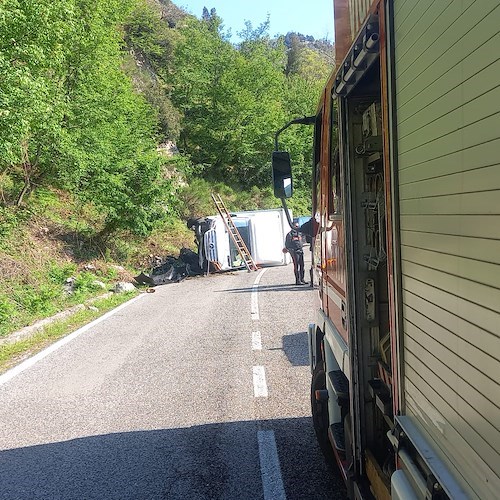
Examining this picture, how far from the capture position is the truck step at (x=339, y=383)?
3.31m

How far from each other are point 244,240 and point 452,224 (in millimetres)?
20322

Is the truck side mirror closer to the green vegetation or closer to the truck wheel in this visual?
the truck wheel

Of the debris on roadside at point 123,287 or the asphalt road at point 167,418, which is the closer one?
the asphalt road at point 167,418

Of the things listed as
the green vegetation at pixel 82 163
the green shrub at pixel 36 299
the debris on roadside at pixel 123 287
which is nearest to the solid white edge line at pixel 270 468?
the green vegetation at pixel 82 163

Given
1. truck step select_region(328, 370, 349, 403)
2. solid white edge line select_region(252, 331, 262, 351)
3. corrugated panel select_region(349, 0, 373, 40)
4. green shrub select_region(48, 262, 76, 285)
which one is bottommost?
solid white edge line select_region(252, 331, 262, 351)

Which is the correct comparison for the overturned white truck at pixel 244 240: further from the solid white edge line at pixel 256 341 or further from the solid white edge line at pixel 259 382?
the solid white edge line at pixel 259 382

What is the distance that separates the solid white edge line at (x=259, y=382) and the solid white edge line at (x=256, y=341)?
1.01 m

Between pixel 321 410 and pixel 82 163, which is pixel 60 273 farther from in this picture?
pixel 321 410

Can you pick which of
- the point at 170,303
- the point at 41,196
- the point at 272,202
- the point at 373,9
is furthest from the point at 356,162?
the point at 272,202

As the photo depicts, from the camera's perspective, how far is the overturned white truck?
63.9 feet

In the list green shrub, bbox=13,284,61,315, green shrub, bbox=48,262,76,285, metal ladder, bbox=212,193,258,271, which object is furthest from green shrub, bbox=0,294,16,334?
metal ladder, bbox=212,193,258,271

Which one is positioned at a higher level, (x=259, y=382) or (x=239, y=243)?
(x=239, y=243)

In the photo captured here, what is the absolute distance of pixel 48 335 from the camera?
9.57 m

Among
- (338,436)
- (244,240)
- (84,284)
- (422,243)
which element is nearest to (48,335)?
(84,284)
